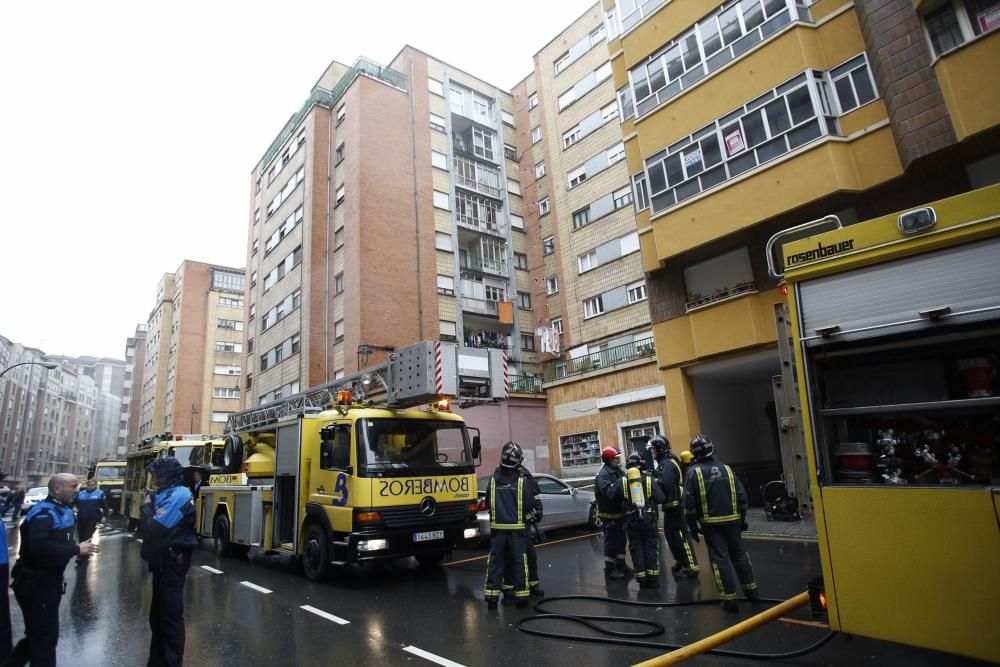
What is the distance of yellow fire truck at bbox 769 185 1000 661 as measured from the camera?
3.18 meters

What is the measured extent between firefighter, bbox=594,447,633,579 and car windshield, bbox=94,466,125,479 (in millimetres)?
24105

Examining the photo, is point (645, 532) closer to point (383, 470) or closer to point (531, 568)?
point (531, 568)

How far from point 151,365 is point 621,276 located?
58903mm

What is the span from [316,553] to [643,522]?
4860mm

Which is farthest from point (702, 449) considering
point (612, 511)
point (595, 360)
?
point (595, 360)

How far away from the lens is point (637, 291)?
75.3ft

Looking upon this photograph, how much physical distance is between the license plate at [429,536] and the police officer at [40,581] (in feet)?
14.1

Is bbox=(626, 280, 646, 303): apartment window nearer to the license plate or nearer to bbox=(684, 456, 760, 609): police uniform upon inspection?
the license plate

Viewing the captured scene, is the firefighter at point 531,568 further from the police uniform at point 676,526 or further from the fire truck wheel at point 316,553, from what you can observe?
the fire truck wheel at point 316,553

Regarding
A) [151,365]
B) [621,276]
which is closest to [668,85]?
[621,276]

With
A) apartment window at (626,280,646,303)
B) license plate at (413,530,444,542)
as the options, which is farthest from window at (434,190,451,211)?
license plate at (413,530,444,542)

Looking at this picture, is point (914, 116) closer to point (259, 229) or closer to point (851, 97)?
point (851, 97)

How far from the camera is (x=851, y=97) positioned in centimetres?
1202

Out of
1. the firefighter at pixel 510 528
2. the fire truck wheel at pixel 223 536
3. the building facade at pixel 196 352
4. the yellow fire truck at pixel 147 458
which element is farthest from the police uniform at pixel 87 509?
the building facade at pixel 196 352
